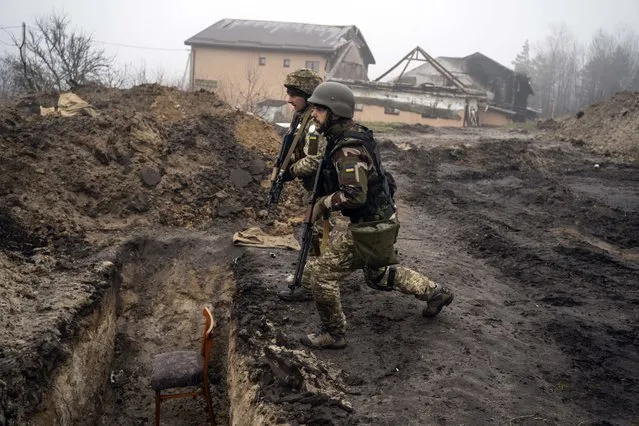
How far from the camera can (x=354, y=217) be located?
4395mm

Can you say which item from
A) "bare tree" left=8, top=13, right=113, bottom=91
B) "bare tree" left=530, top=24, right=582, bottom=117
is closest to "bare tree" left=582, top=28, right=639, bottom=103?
"bare tree" left=530, top=24, right=582, bottom=117

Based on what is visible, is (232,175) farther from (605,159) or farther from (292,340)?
(605,159)

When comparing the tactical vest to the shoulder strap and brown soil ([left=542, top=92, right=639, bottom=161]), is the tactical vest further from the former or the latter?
brown soil ([left=542, top=92, right=639, bottom=161])

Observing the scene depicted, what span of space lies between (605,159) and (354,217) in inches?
555

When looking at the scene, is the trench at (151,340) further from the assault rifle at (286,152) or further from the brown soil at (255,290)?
the assault rifle at (286,152)

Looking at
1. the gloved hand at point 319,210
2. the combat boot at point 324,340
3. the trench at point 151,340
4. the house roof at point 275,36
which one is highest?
the house roof at point 275,36

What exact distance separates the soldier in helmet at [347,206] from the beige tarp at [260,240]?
298cm

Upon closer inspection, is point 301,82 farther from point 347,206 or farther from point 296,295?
point 296,295

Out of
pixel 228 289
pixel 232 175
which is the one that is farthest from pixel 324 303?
pixel 232 175

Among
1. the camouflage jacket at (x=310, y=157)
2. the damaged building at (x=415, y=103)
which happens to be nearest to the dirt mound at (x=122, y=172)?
the camouflage jacket at (x=310, y=157)

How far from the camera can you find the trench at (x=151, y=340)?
483 cm

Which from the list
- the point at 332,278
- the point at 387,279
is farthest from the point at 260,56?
the point at 332,278

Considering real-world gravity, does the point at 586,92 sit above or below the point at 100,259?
above

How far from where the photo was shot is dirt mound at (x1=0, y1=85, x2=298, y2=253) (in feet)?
25.0
